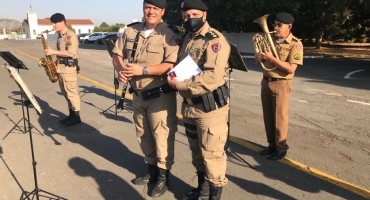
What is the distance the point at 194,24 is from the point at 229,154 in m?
2.29

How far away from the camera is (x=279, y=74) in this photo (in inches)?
164

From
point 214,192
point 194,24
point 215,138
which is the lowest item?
point 214,192

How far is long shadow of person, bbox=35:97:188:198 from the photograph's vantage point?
4238mm

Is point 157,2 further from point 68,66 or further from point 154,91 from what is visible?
point 68,66

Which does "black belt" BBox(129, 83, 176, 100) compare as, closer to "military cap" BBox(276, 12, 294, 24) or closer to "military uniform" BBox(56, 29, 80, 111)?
"military cap" BBox(276, 12, 294, 24)

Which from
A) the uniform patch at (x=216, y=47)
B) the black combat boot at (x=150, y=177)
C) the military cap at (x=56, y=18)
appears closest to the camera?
the uniform patch at (x=216, y=47)

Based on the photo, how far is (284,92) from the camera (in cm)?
421

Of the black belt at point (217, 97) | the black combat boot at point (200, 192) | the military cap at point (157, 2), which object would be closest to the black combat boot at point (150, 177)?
the black combat boot at point (200, 192)

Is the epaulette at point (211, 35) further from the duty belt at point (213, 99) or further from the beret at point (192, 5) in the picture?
the duty belt at point (213, 99)

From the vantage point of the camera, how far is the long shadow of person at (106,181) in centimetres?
356

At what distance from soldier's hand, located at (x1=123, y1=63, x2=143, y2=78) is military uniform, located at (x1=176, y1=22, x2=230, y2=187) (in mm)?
435

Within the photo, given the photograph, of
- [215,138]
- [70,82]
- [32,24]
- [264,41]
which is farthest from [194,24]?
[32,24]

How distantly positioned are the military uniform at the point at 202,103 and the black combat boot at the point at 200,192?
0.26m

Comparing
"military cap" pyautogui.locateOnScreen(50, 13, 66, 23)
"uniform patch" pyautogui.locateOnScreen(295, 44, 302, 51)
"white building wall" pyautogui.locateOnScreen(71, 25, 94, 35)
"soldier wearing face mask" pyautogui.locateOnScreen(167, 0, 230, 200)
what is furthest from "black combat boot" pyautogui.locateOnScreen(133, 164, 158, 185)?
"white building wall" pyautogui.locateOnScreen(71, 25, 94, 35)
